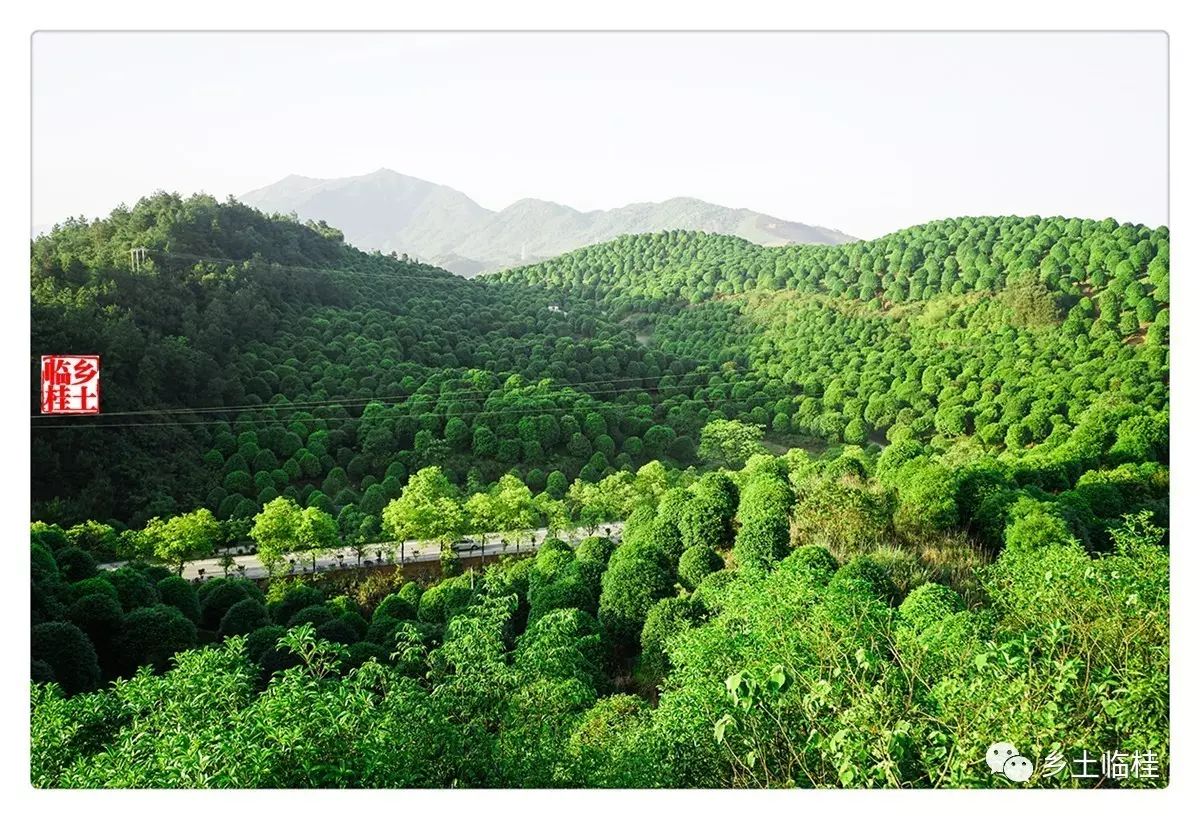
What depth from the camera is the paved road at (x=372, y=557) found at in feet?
22.0

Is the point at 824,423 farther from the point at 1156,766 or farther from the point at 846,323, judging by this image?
the point at 1156,766

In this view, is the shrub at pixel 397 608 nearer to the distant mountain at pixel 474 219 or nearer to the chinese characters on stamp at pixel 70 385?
the chinese characters on stamp at pixel 70 385

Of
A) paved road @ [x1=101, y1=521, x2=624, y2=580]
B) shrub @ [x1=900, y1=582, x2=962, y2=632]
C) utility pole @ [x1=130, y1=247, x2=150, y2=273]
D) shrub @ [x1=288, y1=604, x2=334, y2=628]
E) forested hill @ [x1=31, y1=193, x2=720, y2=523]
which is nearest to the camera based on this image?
shrub @ [x1=900, y1=582, x2=962, y2=632]

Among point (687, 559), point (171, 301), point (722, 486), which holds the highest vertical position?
point (171, 301)

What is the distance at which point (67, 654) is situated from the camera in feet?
18.6

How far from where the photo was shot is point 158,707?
15.5ft

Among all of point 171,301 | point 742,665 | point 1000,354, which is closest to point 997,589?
point 742,665

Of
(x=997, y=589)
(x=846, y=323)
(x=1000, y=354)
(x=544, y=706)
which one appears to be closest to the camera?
(x=544, y=706)

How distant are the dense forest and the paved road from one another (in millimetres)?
112

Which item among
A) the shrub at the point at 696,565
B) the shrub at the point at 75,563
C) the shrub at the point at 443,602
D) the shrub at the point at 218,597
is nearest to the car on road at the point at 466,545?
the shrub at the point at 443,602

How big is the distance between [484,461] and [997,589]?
13.1 ft

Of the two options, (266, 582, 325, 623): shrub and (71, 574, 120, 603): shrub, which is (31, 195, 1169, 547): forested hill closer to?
(71, 574, 120, 603): shrub

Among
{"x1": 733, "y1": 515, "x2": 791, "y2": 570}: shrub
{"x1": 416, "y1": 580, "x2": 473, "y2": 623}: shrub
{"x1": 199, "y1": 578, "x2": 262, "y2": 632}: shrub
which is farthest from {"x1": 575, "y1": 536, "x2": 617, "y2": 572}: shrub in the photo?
{"x1": 199, "y1": 578, "x2": 262, "y2": 632}: shrub

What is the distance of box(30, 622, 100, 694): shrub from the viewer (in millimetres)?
5617
